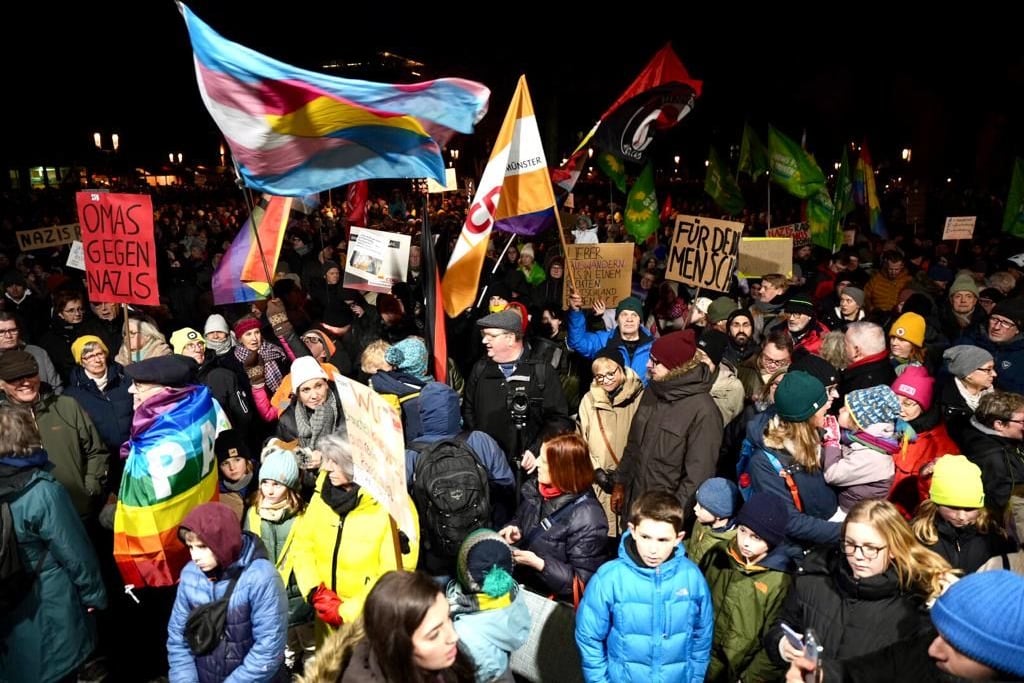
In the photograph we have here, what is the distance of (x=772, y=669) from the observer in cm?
360

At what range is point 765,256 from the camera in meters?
8.74

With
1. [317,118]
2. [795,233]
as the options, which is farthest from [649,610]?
[795,233]

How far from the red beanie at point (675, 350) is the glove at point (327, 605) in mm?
2358

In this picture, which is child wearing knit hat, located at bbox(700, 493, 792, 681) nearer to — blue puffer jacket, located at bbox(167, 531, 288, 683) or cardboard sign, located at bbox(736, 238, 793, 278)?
blue puffer jacket, located at bbox(167, 531, 288, 683)

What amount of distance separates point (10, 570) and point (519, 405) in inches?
123

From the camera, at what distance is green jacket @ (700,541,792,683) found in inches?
138

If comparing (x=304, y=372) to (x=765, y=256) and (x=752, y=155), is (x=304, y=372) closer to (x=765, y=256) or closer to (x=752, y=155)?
(x=765, y=256)

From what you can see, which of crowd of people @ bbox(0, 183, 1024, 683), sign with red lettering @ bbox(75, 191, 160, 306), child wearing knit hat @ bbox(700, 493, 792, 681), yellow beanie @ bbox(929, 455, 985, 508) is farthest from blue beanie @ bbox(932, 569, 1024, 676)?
sign with red lettering @ bbox(75, 191, 160, 306)

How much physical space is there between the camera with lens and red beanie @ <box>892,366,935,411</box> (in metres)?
2.46

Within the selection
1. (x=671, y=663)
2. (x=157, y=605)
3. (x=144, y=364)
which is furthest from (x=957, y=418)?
(x=157, y=605)

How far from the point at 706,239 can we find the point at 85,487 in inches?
224

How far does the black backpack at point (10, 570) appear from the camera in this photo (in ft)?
11.9

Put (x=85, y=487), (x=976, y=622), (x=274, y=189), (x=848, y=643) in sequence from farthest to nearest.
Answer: (x=85, y=487)
(x=274, y=189)
(x=848, y=643)
(x=976, y=622)

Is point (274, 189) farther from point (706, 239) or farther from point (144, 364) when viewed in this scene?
point (706, 239)
